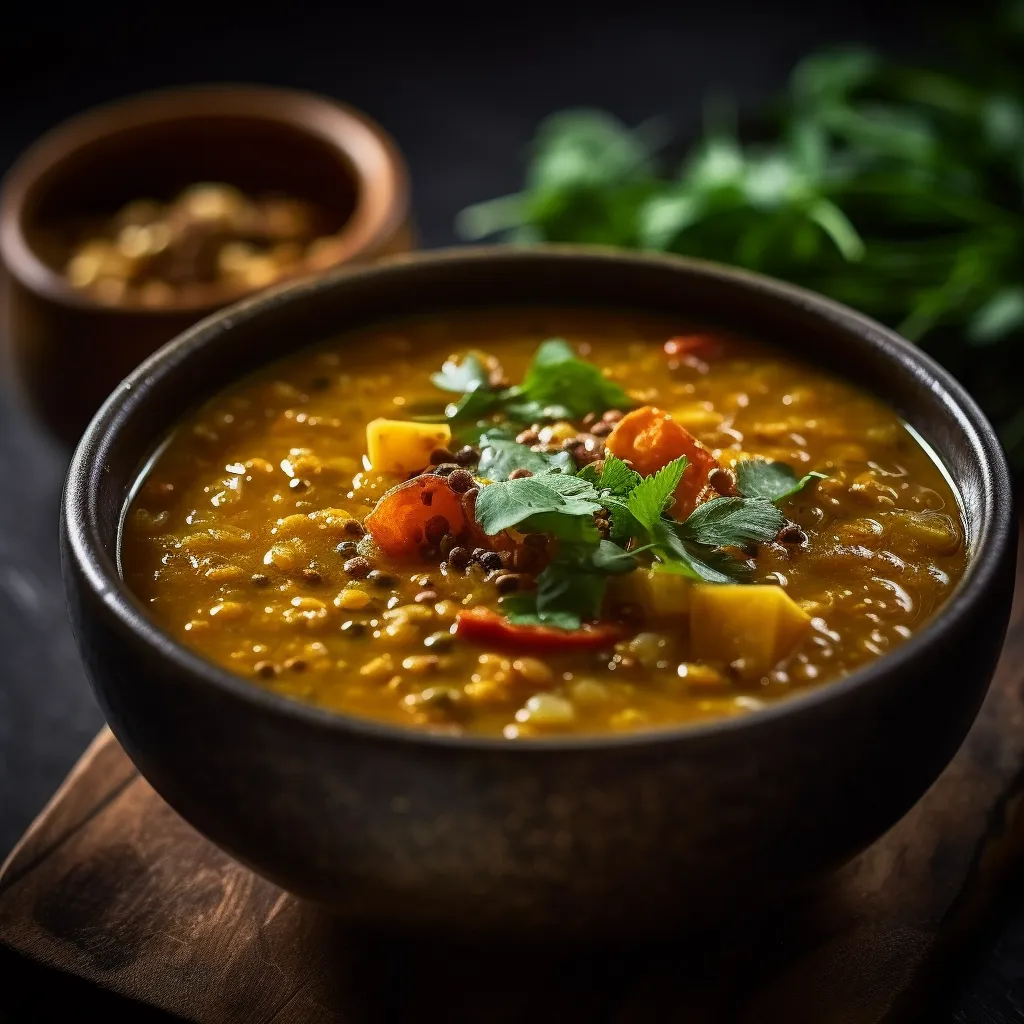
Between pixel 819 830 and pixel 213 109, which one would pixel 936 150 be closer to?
pixel 213 109

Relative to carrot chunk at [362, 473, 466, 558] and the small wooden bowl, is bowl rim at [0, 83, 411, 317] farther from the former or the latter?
carrot chunk at [362, 473, 466, 558]

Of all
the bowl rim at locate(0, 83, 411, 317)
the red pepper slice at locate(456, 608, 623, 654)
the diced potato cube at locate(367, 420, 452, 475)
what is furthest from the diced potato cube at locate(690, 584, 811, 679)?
the bowl rim at locate(0, 83, 411, 317)

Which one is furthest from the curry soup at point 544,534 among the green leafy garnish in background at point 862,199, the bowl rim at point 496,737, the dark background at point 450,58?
the dark background at point 450,58

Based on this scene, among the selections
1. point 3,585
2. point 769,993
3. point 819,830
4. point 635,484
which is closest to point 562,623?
point 635,484

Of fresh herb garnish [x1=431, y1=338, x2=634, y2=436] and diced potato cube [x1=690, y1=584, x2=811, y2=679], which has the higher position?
diced potato cube [x1=690, y1=584, x2=811, y2=679]

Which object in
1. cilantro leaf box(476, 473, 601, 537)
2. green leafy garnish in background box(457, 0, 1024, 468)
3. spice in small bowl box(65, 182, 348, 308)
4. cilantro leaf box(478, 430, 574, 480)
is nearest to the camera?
cilantro leaf box(476, 473, 601, 537)

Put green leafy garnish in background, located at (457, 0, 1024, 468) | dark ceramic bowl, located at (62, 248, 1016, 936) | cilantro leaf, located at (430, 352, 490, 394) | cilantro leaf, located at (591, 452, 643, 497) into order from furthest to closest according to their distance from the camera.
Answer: green leafy garnish in background, located at (457, 0, 1024, 468) < cilantro leaf, located at (430, 352, 490, 394) < cilantro leaf, located at (591, 452, 643, 497) < dark ceramic bowl, located at (62, 248, 1016, 936)
